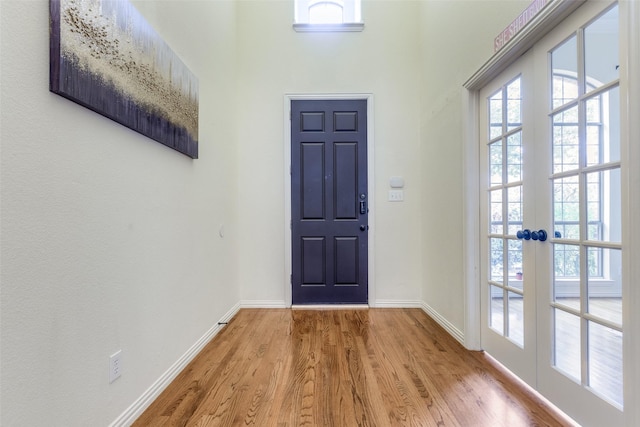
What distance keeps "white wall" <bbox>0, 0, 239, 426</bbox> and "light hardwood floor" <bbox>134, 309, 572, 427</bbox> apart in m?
0.26

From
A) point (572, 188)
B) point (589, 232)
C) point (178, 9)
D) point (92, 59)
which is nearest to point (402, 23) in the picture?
point (178, 9)

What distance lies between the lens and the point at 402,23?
2965 millimetres

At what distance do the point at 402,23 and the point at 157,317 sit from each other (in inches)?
133

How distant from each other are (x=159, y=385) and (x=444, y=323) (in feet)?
6.72

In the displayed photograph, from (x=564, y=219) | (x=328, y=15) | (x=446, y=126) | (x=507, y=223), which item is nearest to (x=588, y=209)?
(x=564, y=219)

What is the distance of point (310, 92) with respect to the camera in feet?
9.78

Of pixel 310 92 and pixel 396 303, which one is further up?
pixel 310 92

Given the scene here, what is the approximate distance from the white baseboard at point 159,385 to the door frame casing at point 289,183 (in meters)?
0.94

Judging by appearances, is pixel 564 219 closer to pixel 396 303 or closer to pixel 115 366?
pixel 396 303

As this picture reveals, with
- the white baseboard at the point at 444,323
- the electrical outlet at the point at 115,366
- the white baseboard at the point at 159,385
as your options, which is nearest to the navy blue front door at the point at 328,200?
the white baseboard at the point at 444,323

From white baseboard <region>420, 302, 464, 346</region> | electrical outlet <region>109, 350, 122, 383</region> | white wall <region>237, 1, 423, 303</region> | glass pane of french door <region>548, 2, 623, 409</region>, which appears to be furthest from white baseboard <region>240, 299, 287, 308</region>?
glass pane of french door <region>548, 2, 623, 409</region>

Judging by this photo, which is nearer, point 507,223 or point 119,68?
point 119,68

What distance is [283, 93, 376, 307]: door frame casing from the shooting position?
2.94 meters

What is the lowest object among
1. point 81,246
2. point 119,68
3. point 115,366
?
point 115,366
